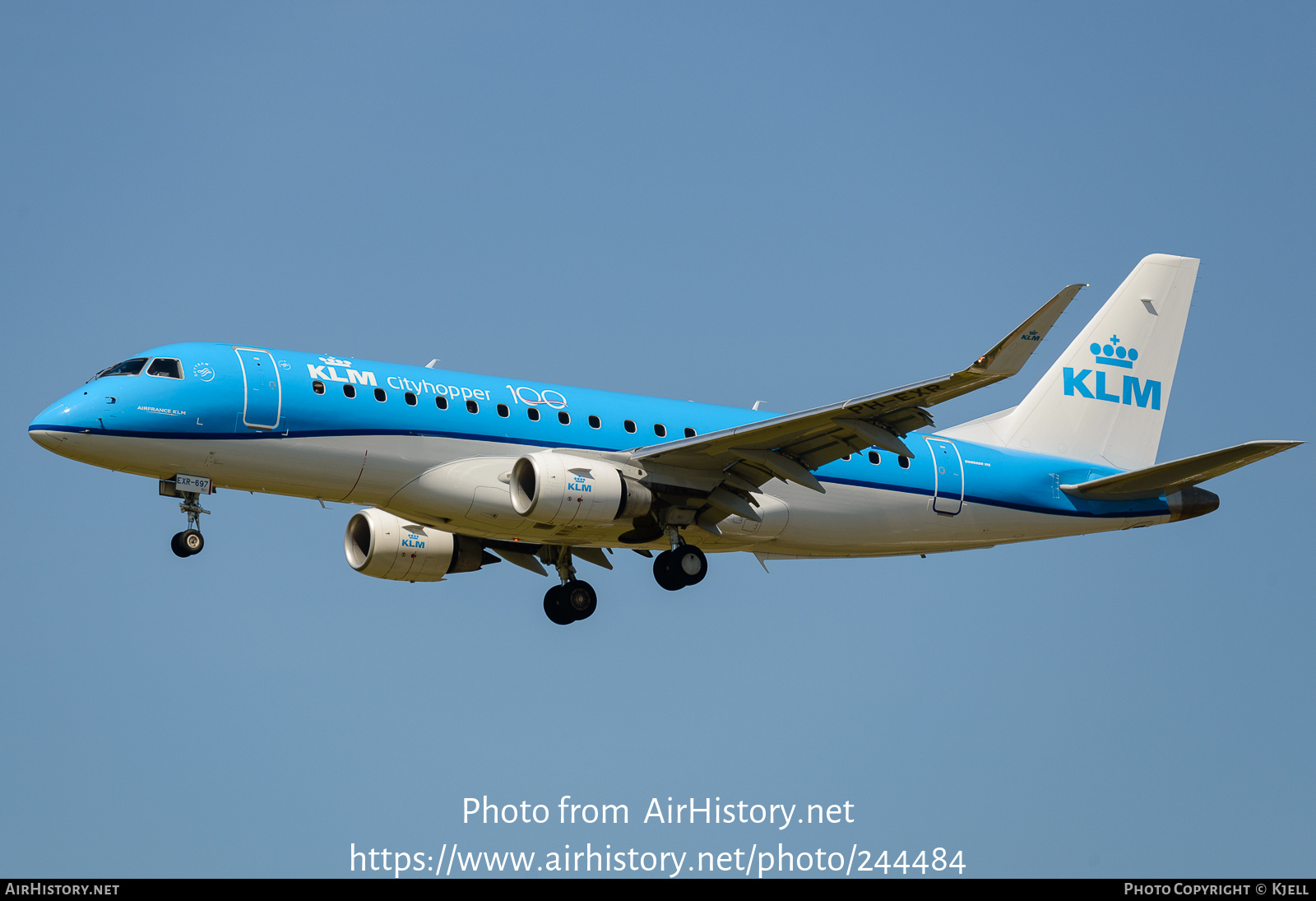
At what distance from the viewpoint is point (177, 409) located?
2831cm

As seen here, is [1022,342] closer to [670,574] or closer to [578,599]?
[670,574]

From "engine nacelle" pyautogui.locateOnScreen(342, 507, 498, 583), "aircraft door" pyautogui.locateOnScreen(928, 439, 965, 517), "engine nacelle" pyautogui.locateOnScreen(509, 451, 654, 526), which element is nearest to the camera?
"engine nacelle" pyautogui.locateOnScreen(509, 451, 654, 526)

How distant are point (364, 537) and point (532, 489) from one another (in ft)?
22.1

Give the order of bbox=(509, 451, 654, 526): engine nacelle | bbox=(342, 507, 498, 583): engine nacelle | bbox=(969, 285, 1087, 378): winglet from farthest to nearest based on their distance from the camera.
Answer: bbox=(342, 507, 498, 583): engine nacelle, bbox=(509, 451, 654, 526): engine nacelle, bbox=(969, 285, 1087, 378): winglet

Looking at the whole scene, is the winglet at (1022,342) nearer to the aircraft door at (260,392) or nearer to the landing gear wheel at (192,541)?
the aircraft door at (260,392)

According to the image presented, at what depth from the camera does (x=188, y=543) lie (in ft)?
93.9

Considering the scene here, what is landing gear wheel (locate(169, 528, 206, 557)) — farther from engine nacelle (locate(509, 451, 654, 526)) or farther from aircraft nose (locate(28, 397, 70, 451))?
engine nacelle (locate(509, 451, 654, 526))

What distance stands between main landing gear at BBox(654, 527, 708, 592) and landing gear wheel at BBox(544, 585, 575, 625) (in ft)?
12.1

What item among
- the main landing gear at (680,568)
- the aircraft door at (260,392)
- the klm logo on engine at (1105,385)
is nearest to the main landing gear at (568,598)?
the main landing gear at (680,568)

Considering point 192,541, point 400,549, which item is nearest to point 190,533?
point 192,541

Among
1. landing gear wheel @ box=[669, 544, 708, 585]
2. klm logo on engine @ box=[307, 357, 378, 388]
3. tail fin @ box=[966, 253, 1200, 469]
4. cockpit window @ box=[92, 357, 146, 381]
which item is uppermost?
tail fin @ box=[966, 253, 1200, 469]

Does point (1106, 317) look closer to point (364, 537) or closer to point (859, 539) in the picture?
point (859, 539)

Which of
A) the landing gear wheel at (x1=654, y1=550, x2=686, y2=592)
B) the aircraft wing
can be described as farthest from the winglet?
the landing gear wheel at (x1=654, y1=550, x2=686, y2=592)

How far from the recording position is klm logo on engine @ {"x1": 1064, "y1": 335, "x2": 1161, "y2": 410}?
3928cm
